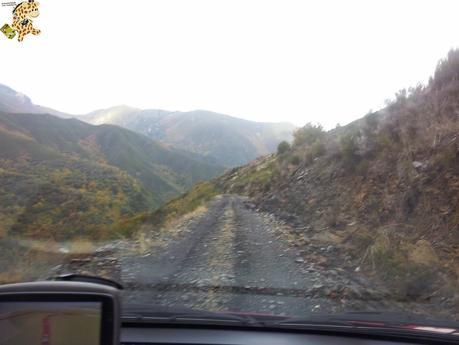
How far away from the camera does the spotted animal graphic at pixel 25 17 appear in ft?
18.0

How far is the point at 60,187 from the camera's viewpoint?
15.7m

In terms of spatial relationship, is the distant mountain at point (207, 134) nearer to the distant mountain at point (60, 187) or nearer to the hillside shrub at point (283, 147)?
the hillside shrub at point (283, 147)

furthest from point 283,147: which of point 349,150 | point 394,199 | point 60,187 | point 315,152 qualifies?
point 394,199

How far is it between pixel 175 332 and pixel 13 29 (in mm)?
3547

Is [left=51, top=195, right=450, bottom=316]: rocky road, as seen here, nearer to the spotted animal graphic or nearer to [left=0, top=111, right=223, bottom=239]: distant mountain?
[left=0, top=111, right=223, bottom=239]: distant mountain

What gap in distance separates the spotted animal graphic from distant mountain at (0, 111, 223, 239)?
7036mm

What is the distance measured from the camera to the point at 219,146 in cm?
8294

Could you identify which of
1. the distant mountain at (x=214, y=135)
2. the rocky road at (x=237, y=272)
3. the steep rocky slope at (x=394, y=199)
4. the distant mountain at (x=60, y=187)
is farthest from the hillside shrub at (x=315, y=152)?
the distant mountain at (x=214, y=135)

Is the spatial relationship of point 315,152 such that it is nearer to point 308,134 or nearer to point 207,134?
point 308,134

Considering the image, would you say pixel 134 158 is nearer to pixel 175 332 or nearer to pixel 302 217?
pixel 302 217

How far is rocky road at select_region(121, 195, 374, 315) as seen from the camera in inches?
254

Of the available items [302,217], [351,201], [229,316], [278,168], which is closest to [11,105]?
[278,168]

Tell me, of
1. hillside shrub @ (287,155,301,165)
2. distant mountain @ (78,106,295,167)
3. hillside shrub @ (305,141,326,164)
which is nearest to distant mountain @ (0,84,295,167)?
distant mountain @ (78,106,295,167)

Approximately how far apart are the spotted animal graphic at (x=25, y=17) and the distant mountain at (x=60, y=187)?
7.04 metres
